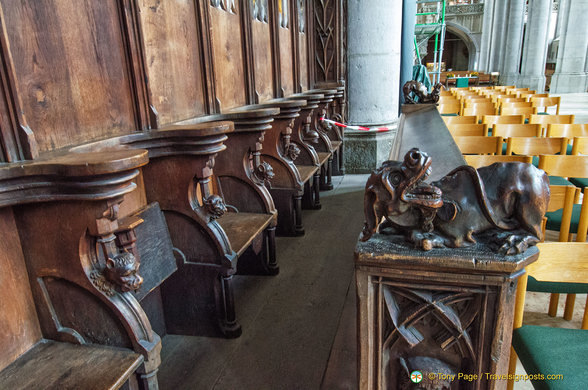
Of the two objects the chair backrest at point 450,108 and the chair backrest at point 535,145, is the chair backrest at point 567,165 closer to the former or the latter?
the chair backrest at point 535,145

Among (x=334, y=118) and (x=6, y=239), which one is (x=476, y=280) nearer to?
(x=6, y=239)

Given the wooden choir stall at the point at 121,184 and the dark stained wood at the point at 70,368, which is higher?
the wooden choir stall at the point at 121,184

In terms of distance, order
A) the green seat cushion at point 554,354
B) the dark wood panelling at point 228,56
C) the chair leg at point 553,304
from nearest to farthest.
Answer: the green seat cushion at point 554,354 < the chair leg at point 553,304 < the dark wood panelling at point 228,56

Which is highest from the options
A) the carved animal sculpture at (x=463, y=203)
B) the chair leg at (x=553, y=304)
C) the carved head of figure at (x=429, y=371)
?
the carved animal sculpture at (x=463, y=203)

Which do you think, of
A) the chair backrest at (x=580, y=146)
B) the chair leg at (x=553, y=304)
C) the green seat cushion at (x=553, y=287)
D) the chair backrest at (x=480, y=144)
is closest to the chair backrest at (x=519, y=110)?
the chair backrest at (x=580, y=146)

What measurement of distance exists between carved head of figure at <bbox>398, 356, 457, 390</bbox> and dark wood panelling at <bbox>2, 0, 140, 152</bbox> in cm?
148

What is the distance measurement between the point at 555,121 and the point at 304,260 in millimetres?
3297

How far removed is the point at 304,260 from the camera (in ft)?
10.7

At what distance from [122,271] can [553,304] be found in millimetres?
2359

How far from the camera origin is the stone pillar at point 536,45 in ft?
61.0

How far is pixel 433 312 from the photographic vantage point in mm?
1013

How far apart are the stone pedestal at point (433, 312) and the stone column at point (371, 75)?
4.79m

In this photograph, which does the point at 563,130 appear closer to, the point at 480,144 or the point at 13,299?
the point at 480,144

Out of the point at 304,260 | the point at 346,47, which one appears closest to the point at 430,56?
the point at 346,47
